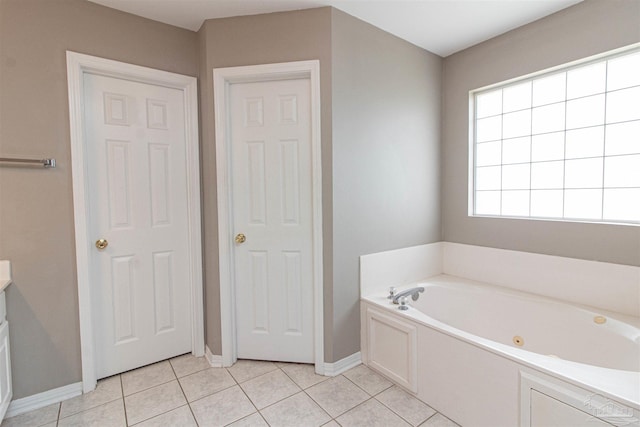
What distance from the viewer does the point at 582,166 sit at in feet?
6.63

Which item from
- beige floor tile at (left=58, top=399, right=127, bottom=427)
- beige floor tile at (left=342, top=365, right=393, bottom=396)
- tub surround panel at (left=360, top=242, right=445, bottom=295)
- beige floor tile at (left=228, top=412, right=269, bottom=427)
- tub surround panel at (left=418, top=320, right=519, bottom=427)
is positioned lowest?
beige floor tile at (left=342, top=365, right=393, bottom=396)

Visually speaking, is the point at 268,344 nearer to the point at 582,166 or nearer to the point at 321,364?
the point at 321,364

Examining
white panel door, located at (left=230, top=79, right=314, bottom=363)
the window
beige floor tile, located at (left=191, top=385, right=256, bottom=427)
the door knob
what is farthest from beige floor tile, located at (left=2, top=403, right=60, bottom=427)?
the window

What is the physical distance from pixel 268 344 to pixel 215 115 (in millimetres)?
1660

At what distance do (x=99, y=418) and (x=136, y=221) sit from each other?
3.74ft

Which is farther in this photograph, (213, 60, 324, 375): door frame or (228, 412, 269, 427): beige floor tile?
(213, 60, 324, 375): door frame

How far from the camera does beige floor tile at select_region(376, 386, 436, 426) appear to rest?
5.28 ft

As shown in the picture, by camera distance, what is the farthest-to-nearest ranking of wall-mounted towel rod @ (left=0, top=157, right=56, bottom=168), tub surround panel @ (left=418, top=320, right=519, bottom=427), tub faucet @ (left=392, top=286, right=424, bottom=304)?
1. tub faucet @ (left=392, top=286, right=424, bottom=304)
2. wall-mounted towel rod @ (left=0, top=157, right=56, bottom=168)
3. tub surround panel @ (left=418, top=320, right=519, bottom=427)

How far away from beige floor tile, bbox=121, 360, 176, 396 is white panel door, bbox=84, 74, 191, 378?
52mm

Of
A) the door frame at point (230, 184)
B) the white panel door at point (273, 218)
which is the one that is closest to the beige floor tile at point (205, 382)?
the door frame at point (230, 184)

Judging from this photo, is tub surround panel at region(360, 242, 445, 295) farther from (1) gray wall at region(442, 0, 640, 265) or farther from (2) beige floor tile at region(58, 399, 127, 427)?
(2) beige floor tile at region(58, 399, 127, 427)

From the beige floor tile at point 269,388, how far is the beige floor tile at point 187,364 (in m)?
0.41

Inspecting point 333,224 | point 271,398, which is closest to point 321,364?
point 271,398

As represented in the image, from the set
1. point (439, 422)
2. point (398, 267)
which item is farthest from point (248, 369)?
point (398, 267)
